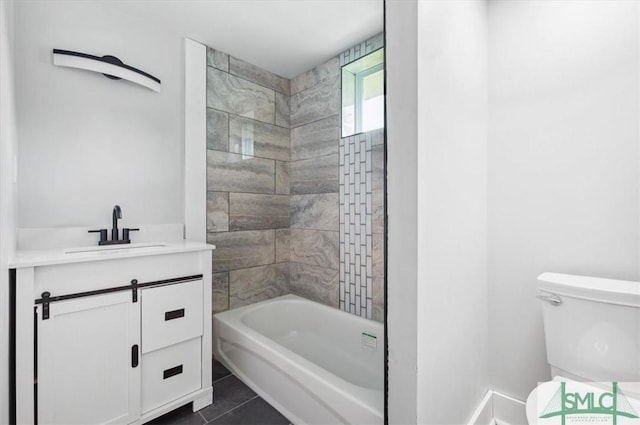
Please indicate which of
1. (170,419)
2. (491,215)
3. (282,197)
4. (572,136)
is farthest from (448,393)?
(282,197)

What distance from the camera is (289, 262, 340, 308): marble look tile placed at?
2.49m

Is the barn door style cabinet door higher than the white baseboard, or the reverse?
the barn door style cabinet door

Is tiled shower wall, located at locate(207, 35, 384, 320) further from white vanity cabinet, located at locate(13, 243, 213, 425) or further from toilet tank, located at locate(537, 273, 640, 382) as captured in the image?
toilet tank, located at locate(537, 273, 640, 382)

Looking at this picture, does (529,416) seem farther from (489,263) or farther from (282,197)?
(282,197)

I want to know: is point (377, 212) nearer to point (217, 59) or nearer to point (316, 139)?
point (316, 139)

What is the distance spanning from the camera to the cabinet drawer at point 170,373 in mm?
1550

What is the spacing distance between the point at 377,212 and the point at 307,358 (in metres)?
1.22

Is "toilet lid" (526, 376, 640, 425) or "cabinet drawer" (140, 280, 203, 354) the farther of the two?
"cabinet drawer" (140, 280, 203, 354)

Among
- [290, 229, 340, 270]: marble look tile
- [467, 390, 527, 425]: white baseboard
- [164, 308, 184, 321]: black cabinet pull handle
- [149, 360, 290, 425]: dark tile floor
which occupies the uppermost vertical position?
[290, 229, 340, 270]: marble look tile

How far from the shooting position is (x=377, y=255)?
7.17 ft

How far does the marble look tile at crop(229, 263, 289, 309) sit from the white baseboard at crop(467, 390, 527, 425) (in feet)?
5.81

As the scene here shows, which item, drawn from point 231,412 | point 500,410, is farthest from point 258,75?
point 500,410

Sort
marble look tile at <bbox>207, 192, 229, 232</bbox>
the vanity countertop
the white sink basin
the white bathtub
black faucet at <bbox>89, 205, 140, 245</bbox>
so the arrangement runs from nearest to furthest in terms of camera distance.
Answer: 1. the vanity countertop
2. the white bathtub
3. the white sink basin
4. black faucet at <bbox>89, 205, 140, 245</bbox>
5. marble look tile at <bbox>207, 192, 229, 232</bbox>

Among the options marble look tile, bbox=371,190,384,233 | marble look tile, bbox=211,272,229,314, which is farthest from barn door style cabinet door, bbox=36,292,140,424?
marble look tile, bbox=371,190,384,233
